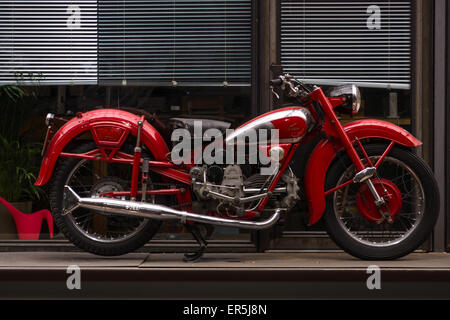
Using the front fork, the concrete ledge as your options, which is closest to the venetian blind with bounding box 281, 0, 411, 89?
the front fork

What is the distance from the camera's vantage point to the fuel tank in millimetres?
4945

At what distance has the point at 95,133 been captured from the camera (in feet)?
16.6

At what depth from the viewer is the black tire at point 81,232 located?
199 inches

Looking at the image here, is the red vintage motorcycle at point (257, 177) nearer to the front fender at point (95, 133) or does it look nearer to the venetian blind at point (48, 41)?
the front fender at point (95, 133)

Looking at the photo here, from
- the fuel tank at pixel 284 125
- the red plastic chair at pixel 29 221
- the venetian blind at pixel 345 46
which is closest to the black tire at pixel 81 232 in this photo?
the red plastic chair at pixel 29 221

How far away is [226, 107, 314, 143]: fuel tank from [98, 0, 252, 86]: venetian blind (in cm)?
105

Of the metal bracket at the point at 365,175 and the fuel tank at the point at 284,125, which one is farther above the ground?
the fuel tank at the point at 284,125

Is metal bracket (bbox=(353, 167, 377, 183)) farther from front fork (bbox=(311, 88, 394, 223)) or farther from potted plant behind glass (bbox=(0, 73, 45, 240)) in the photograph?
potted plant behind glass (bbox=(0, 73, 45, 240))

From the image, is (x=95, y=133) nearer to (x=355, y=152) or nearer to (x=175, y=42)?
(x=175, y=42)

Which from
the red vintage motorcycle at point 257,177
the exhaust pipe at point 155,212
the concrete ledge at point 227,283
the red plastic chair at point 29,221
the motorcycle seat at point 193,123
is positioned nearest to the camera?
the concrete ledge at point 227,283

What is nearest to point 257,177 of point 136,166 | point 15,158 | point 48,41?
point 136,166

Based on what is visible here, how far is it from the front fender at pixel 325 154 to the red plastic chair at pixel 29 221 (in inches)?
94.4

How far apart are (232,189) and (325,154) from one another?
2.57 ft
